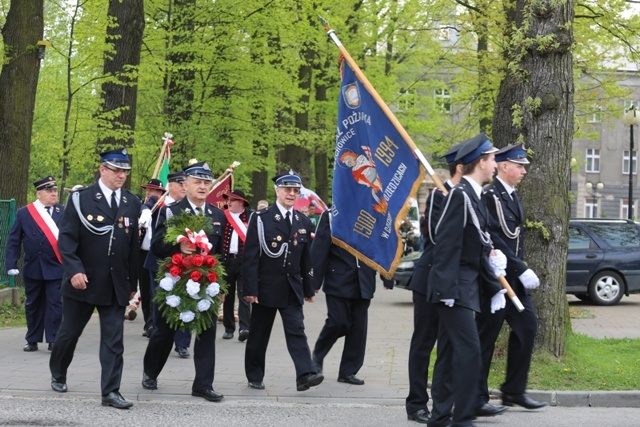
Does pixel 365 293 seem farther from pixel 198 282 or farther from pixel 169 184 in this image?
pixel 169 184

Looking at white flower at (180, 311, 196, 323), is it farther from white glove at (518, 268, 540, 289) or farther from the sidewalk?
white glove at (518, 268, 540, 289)

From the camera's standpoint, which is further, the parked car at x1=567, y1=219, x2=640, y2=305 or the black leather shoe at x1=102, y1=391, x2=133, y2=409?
the parked car at x1=567, y1=219, x2=640, y2=305

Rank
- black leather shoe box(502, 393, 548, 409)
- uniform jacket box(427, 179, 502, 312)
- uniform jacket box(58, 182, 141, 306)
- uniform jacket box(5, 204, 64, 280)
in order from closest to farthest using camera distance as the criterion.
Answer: uniform jacket box(427, 179, 502, 312) < black leather shoe box(502, 393, 548, 409) < uniform jacket box(58, 182, 141, 306) < uniform jacket box(5, 204, 64, 280)

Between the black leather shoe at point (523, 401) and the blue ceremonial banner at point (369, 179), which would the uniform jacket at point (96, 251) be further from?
the black leather shoe at point (523, 401)

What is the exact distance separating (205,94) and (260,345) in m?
16.6

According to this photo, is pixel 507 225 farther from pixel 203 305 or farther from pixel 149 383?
pixel 149 383

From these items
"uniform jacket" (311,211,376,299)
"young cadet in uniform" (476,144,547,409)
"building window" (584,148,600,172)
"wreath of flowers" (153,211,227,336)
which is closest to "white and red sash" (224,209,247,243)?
"uniform jacket" (311,211,376,299)

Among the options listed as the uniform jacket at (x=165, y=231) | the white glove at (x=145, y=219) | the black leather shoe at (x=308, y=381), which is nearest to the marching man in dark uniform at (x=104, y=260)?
the uniform jacket at (x=165, y=231)

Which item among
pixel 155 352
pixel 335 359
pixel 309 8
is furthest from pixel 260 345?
pixel 309 8

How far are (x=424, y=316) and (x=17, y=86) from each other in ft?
33.9

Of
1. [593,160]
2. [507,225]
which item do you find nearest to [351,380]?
[507,225]

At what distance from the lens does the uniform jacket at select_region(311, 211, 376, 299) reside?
10.3 m

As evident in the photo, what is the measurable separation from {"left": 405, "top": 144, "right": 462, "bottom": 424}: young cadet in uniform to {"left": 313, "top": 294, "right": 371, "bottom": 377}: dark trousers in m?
1.71

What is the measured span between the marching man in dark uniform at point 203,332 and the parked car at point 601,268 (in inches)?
495
